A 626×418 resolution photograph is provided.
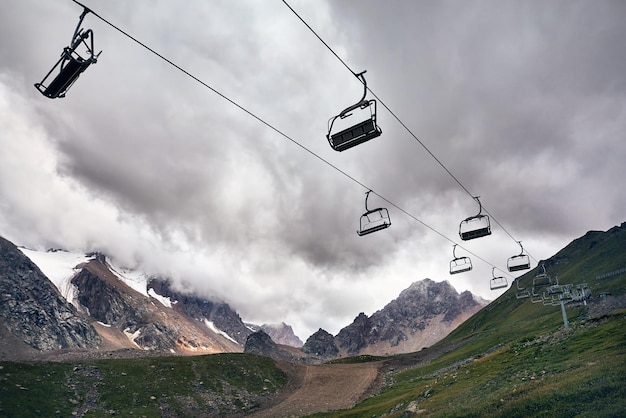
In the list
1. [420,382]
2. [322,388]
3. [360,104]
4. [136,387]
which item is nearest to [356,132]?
[360,104]

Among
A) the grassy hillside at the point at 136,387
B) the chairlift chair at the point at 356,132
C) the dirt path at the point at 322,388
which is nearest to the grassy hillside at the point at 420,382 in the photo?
the grassy hillside at the point at 136,387

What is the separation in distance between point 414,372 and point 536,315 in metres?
78.3

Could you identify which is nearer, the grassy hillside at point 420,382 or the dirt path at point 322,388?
the grassy hillside at point 420,382

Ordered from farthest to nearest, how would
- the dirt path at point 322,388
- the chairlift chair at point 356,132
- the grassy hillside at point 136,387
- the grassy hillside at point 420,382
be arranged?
the dirt path at point 322,388 < the grassy hillside at point 136,387 < the grassy hillside at point 420,382 < the chairlift chair at point 356,132

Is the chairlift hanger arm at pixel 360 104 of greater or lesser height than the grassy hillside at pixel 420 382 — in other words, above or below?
above

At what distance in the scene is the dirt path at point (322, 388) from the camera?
89.1 metres

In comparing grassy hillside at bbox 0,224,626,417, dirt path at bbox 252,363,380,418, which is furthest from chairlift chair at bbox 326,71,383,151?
dirt path at bbox 252,363,380,418

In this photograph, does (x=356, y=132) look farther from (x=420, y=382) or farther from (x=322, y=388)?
(x=322, y=388)

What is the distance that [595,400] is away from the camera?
23.0 meters

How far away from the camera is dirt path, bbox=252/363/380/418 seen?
89062 millimetres

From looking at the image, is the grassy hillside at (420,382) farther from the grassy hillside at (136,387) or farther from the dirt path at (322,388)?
the dirt path at (322,388)

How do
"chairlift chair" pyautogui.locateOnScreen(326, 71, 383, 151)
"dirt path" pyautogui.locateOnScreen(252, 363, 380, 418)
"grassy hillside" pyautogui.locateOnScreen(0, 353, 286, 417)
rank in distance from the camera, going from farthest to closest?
"dirt path" pyautogui.locateOnScreen(252, 363, 380, 418) → "grassy hillside" pyautogui.locateOnScreen(0, 353, 286, 417) → "chairlift chair" pyautogui.locateOnScreen(326, 71, 383, 151)

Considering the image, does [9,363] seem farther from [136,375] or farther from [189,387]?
[189,387]

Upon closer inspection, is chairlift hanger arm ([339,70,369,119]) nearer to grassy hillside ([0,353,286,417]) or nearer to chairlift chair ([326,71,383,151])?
chairlift chair ([326,71,383,151])
